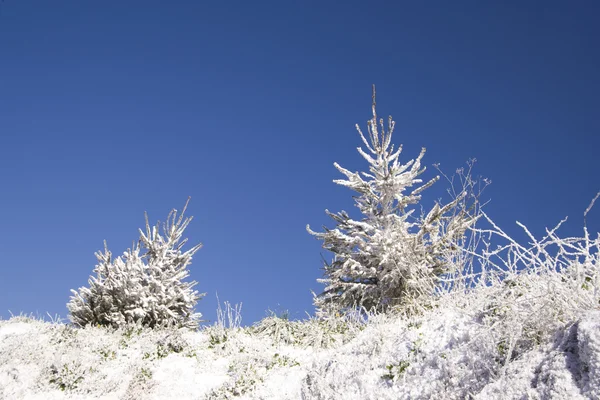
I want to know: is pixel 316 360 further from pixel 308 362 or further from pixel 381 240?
pixel 381 240

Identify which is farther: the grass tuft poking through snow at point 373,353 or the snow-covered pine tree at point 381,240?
the snow-covered pine tree at point 381,240

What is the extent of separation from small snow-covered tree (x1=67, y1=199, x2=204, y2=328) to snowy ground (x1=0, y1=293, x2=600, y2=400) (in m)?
0.82

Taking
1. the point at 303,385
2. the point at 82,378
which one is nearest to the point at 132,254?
the point at 82,378

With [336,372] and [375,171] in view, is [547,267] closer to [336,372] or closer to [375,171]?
[336,372]

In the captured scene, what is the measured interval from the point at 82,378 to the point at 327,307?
5.15 meters

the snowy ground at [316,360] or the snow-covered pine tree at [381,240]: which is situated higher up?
the snow-covered pine tree at [381,240]

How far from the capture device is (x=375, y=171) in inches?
421

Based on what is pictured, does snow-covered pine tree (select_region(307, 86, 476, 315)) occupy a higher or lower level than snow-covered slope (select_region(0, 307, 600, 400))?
higher

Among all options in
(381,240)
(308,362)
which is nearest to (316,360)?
(308,362)

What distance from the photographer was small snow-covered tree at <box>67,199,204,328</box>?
35.6 feet

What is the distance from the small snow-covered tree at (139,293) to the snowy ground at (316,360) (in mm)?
818

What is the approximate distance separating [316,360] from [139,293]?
5948mm

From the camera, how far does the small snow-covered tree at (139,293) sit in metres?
10.8

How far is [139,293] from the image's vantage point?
1096 centimetres
